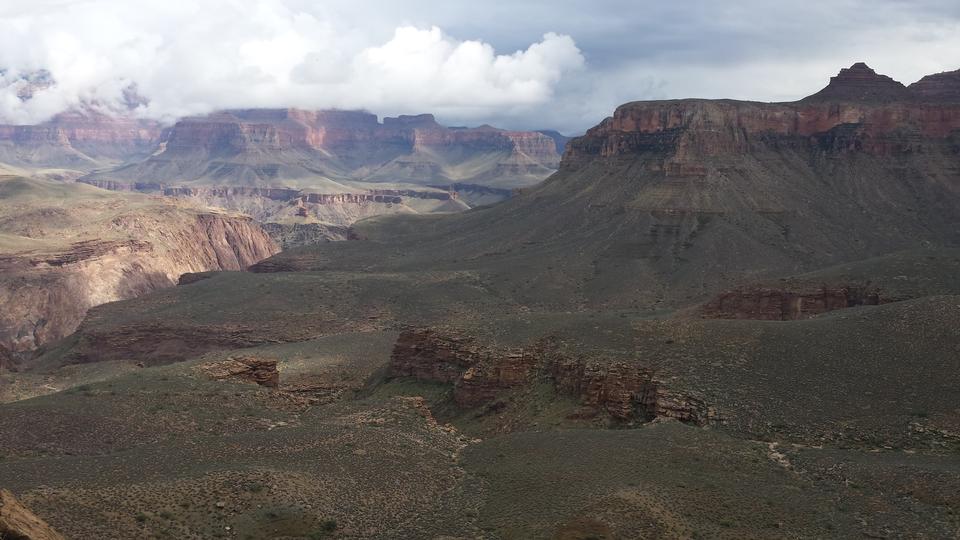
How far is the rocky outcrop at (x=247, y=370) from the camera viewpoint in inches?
2478

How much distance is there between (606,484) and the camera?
39.3m

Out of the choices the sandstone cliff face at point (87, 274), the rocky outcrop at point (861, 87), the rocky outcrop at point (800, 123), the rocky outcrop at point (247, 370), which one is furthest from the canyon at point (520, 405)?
the rocky outcrop at point (861, 87)

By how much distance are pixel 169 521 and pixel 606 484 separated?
1836 centimetres

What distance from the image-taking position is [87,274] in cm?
14500

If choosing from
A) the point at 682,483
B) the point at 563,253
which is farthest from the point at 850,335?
the point at 563,253

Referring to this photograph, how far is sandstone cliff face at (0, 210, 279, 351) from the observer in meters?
131

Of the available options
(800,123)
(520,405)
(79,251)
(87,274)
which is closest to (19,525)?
(520,405)

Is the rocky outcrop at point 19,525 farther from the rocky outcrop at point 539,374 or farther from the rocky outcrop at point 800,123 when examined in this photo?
the rocky outcrop at point 800,123

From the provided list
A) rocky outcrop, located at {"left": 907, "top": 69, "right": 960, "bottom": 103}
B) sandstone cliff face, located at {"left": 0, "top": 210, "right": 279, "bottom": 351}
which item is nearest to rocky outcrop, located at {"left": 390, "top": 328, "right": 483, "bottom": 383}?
sandstone cliff face, located at {"left": 0, "top": 210, "right": 279, "bottom": 351}

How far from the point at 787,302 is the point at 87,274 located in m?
114

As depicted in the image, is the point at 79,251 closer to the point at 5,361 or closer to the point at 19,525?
the point at 5,361

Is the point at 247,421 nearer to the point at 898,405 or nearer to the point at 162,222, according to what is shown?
the point at 898,405

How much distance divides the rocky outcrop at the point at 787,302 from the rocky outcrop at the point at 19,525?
188ft

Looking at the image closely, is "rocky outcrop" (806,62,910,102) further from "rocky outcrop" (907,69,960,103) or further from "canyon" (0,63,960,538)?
"canyon" (0,63,960,538)
